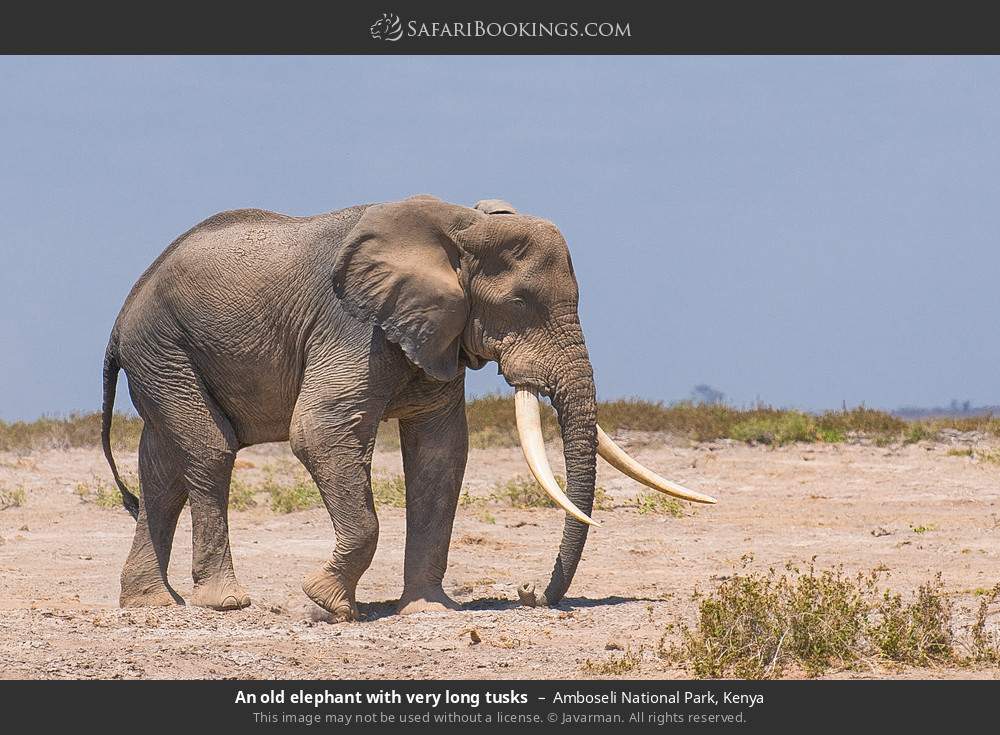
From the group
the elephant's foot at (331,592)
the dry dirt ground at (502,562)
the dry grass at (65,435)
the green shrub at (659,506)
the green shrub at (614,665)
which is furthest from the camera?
the dry grass at (65,435)

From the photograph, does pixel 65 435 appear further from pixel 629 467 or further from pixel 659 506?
pixel 629 467

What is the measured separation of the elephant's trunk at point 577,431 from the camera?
10562 mm

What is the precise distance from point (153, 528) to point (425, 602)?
239cm

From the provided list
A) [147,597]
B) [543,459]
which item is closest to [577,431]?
[543,459]

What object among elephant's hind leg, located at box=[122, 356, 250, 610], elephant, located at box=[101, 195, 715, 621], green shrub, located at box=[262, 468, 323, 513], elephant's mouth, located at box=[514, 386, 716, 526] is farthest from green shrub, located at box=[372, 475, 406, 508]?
elephant's mouth, located at box=[514, 386, 716, 526]

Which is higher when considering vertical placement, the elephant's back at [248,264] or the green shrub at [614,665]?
the elephant's back at [248,264]

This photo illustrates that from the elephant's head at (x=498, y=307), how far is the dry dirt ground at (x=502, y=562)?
114 cm

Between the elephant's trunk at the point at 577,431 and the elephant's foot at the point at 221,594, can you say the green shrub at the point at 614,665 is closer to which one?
the elephant's trunk at the point at 577,431

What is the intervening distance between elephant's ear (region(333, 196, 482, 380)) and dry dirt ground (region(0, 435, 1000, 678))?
1.85 m

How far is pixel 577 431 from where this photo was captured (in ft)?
34.7

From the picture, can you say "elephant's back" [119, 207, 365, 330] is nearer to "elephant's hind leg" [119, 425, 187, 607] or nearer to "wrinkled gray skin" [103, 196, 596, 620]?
"wrinkled gray skin" [103, 196, 596, 620]

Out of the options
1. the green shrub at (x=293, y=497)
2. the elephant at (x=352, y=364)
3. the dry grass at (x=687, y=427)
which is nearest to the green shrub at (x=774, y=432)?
the dry grass at (x=687, y=427)

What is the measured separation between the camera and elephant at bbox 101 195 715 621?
10609mm

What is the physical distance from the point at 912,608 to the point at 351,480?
370 cm
